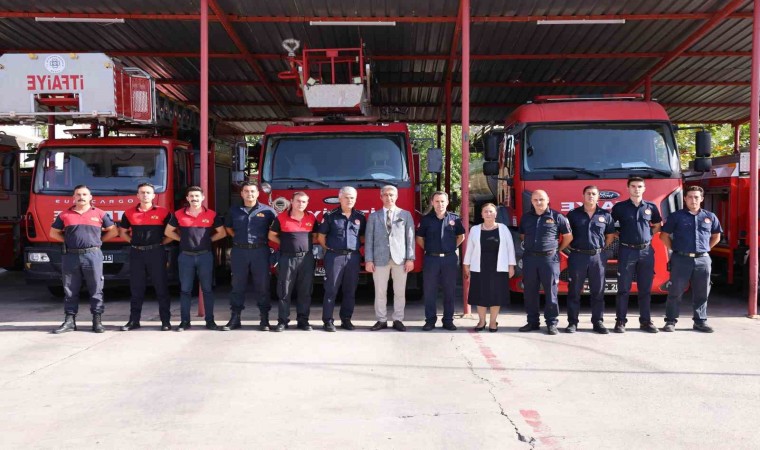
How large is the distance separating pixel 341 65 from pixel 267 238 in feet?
12.0

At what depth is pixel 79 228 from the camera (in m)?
7.37

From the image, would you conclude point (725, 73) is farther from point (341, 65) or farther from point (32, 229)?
point (32, 229)

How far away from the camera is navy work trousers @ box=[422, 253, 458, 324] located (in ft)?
24.9

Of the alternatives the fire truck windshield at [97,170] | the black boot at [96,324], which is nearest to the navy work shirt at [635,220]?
the black boot at [96,324]

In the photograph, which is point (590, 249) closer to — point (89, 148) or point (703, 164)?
point (703, 164)

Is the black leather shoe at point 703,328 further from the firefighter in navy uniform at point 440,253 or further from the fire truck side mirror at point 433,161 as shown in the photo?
the fire truck side mirror at point 433,161

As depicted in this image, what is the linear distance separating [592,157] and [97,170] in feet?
→ 21.8

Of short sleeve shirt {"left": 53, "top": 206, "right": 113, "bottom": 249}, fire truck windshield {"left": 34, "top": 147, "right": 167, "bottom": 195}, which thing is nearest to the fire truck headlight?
fire truck windshield {"left": 34, "top": 147, "right": 167, "bottom": 195}

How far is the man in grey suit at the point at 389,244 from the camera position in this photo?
759cm

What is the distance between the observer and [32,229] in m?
9.39

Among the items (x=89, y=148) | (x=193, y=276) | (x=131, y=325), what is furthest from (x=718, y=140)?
(x=131, y=325)

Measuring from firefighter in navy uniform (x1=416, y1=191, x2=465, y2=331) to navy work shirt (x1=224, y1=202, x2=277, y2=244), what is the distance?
1.73 meters

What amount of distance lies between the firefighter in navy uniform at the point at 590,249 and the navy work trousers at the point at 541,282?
22cm

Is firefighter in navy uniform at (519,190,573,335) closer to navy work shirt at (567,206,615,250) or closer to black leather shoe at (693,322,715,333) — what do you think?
navy work shirt at (567,206,615,250)
